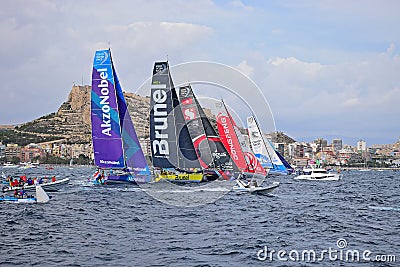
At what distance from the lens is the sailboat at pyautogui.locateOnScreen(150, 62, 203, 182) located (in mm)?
53156

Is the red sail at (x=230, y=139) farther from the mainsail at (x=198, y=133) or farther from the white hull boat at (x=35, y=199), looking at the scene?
the white hull boat at (x=35, y=199)

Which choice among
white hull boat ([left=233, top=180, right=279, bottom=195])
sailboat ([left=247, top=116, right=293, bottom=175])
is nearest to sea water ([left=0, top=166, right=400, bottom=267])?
white hull boat ([left=233, top=180, right=279, bottom=195])

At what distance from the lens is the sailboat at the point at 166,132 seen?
53156 millimetres

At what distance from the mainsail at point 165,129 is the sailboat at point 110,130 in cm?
292

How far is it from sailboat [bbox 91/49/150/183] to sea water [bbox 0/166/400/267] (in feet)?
38.7

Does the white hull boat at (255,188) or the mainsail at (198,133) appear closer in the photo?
the white hull boat at (255,188)

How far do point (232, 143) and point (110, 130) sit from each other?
18.4 m

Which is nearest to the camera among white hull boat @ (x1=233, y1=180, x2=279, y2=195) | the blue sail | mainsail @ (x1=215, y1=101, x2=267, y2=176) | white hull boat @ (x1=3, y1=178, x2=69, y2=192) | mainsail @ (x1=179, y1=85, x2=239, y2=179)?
white hull boat @ (x1=3, y1=178, x2=69, y2=192)

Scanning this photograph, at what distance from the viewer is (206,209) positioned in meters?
34.1

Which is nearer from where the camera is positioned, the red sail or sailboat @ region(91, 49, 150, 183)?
sailboat @ region(91, 49, 150, 183)

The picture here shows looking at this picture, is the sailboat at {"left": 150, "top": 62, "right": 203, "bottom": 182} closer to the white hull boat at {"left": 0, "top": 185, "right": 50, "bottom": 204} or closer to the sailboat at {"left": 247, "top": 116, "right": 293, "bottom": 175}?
the white hull boat at {"left": 0, "top": 185, "right": 50, "bottom": 204}

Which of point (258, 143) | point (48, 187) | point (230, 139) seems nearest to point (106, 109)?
point (48, 187)

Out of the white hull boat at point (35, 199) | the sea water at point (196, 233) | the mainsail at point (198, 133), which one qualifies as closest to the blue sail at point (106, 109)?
the mainsail at point (198, 133)

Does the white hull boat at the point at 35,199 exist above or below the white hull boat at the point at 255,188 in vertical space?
below
